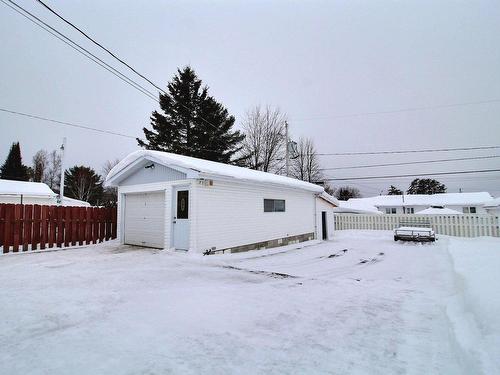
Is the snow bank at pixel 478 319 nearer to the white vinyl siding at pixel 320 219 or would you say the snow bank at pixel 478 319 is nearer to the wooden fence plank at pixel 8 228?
the wooden fence plank at pixel 8 228

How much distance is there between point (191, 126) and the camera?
29016 mm

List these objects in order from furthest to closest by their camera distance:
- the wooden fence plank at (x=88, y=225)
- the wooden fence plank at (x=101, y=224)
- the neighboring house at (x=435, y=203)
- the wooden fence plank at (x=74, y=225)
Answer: the neighboring house at (x=435, y=203), the wooden fence plank at (x=101, y=224), the wooden fence plank at (x=88, y=225), the wooden fence plank at (x=74, y=225)

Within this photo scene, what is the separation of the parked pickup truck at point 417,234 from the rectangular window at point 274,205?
7040 millimetres

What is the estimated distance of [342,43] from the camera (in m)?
18.3

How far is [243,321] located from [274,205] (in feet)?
32.7

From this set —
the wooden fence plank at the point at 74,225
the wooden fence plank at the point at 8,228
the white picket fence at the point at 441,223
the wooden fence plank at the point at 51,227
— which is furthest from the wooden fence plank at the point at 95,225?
the white picket fence at the point at 441,223

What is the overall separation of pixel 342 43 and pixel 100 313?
20342 mm

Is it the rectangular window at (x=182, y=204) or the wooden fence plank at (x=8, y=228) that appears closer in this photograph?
the wooden fence plank at (x=8, y=228)

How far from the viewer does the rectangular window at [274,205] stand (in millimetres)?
12810

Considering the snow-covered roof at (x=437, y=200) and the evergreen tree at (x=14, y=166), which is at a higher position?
the evergreen tree at (x=14, y=166)

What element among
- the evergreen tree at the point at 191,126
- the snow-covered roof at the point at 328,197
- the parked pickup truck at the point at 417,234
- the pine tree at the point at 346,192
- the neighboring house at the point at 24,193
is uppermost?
the evergreen tree at the point at 191,126

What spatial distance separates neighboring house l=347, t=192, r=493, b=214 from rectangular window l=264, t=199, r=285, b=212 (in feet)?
113

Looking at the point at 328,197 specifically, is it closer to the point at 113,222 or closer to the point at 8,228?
the point at 113,222

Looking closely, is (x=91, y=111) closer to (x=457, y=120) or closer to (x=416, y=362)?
(x=416, y=362)
